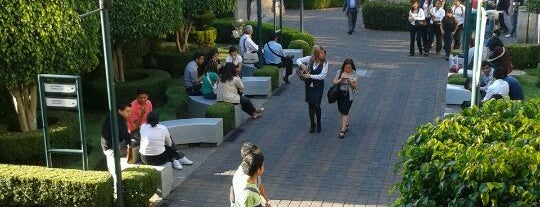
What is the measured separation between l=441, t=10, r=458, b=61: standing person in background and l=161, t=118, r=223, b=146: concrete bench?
925cm

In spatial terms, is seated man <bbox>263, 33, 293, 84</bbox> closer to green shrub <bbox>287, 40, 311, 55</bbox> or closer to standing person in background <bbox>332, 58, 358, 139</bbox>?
green shrub <bbox>287, 40, 311, 55</bbox>

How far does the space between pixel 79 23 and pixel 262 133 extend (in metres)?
3.82

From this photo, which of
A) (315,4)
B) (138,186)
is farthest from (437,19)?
(315,4)

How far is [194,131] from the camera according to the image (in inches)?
490

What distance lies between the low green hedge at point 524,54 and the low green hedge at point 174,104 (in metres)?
8.02

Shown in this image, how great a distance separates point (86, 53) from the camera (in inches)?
447

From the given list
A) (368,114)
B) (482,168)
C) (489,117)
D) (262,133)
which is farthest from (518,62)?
(482,168)

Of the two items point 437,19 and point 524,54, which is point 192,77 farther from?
point 524,54

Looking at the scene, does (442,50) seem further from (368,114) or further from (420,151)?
(420,151)

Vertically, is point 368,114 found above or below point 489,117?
below

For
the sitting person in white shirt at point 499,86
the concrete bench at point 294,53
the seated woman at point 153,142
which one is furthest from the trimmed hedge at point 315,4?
the seated woman at point 153,142

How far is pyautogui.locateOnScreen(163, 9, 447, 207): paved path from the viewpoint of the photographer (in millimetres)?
10375

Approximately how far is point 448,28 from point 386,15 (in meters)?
6.27

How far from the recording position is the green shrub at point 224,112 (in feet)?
42.8
